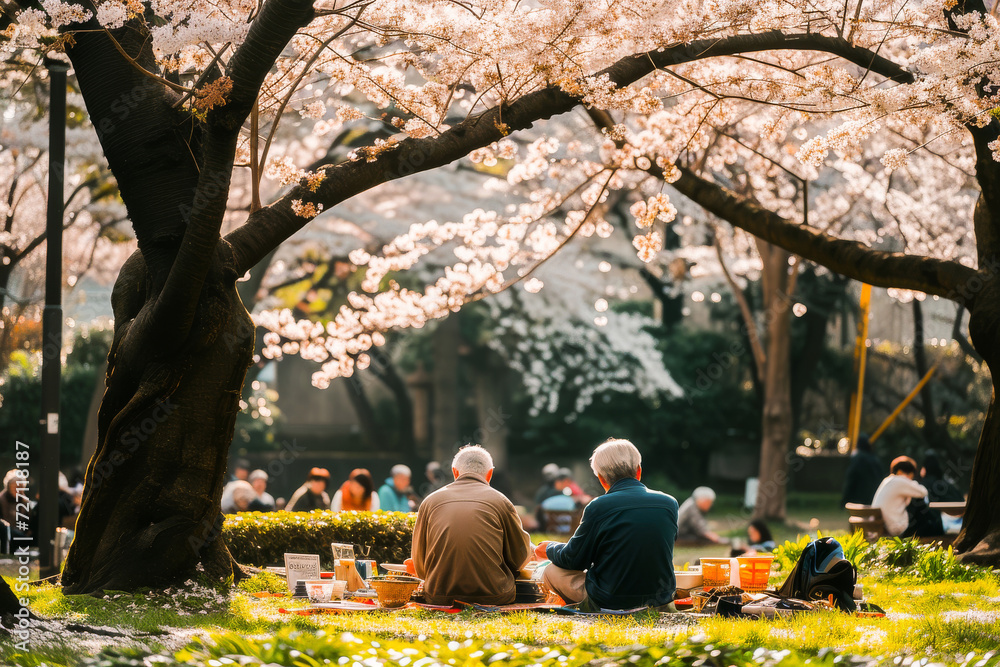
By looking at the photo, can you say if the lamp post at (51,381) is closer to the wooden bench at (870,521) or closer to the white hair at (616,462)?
the white hair at (616,462)

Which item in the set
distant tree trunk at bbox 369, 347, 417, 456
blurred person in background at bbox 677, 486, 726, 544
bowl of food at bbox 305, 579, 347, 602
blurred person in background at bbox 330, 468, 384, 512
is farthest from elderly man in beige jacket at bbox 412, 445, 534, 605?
distant tree trunk at bbox 369, 347, 417, 456

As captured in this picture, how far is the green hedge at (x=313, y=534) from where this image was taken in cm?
841

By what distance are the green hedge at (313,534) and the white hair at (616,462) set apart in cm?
331

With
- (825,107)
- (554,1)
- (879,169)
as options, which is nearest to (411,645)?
(554,1)

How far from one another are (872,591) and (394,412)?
835 inches

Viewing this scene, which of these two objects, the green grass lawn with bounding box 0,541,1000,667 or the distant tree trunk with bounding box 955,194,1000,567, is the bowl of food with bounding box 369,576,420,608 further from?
the distant tree trunk with bounding box 955,194,1000,567

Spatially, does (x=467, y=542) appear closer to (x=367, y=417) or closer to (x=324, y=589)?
(x=324, y=589)

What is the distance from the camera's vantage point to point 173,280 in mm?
5766

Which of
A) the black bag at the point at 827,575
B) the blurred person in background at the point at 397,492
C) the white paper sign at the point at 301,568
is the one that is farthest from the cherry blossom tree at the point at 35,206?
the black bag at the point at 827,575

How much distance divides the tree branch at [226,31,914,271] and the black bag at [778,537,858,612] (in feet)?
11.6

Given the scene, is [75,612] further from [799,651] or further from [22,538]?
[799,651]

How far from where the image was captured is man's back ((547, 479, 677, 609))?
5598mm

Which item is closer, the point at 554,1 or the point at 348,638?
the point at 348,638

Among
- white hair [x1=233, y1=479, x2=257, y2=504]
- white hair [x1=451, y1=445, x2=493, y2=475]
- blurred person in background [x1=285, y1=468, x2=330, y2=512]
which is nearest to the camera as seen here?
white hair [x1=451, y1=445, x2=493, y2=475]
